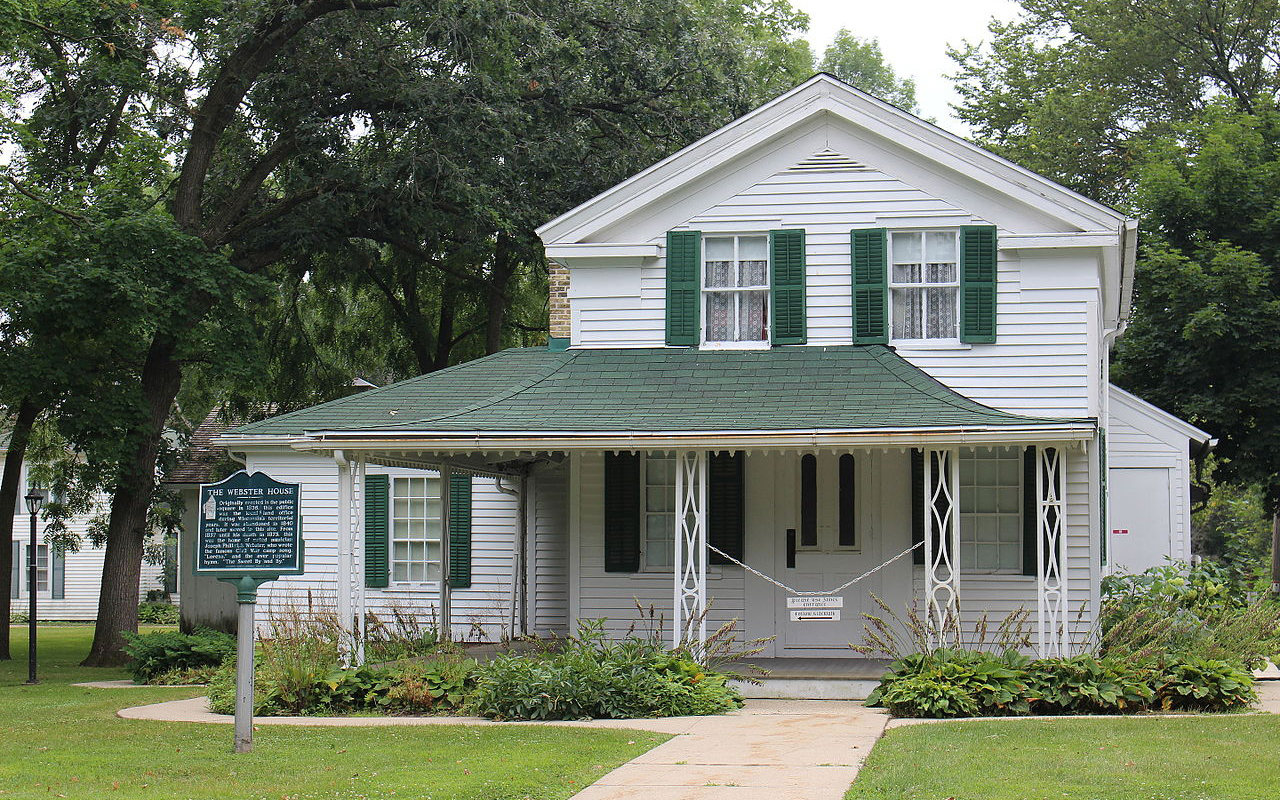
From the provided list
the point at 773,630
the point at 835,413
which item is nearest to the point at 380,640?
the point at 773,630

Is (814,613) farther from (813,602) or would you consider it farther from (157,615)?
(157,615)

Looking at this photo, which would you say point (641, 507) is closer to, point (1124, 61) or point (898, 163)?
point (898, 163)

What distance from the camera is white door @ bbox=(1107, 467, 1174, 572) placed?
2125 centimetres

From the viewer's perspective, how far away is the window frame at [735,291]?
55.3 ft

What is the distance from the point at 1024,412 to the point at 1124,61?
2065 centimetres

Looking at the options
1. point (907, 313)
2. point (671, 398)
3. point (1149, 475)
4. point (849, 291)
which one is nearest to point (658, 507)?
point (671, 398)

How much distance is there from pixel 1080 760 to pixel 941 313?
7433 millimetres

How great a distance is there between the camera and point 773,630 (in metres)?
16.3

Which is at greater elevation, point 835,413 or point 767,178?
point 767,178

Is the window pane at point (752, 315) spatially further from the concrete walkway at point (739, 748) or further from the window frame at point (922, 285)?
the concrete walkway at point (739, 748)

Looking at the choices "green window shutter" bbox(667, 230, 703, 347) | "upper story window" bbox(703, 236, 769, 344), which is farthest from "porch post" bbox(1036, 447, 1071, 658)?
"green window shutter" bbox(667, 230, 703, 347)

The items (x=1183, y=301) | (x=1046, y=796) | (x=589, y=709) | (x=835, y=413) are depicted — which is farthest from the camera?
(x=1183, y=301)

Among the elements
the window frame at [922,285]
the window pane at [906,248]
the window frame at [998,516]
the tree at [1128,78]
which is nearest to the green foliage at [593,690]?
the window frame at [998,516]

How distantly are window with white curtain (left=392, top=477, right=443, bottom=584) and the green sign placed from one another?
1002cm
